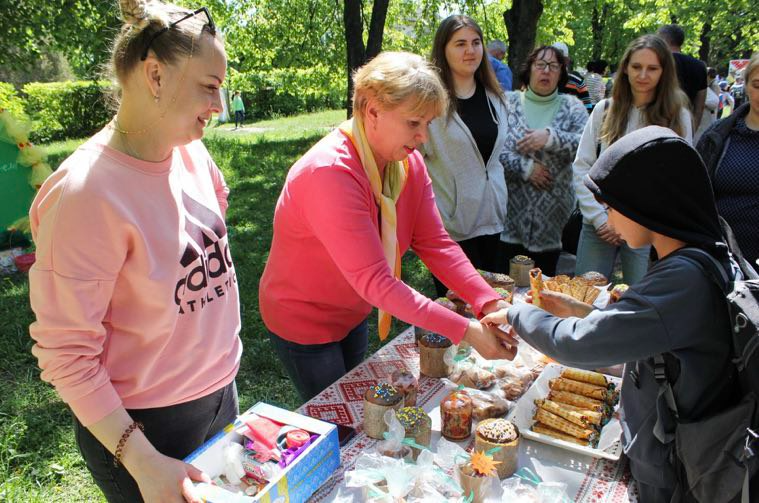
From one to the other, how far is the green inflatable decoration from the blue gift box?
18.2 feet

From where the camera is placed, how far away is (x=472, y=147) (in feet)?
11.2

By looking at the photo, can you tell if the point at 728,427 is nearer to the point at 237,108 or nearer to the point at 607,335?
the point at 607,335

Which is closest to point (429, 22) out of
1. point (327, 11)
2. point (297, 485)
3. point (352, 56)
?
point (327, 11)

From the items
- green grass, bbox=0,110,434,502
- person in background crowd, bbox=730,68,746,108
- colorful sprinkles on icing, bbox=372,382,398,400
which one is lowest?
green grass, bbox=0,110,434,502

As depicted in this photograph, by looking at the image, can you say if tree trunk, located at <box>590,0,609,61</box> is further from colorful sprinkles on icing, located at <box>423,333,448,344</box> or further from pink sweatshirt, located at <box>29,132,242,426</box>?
pink sweatshirt, located at <box>29,132,242,426</box>

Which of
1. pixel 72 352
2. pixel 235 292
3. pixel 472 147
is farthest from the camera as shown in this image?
pixel 472 147

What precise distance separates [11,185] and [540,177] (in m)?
5.38

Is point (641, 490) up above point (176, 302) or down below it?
below

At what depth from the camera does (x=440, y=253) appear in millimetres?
2279

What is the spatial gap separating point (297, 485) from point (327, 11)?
11760 millimetres

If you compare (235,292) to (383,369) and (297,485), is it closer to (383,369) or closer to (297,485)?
(297,485)

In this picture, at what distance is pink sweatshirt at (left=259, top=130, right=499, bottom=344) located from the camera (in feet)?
5.89

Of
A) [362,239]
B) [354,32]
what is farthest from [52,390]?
[354,32]

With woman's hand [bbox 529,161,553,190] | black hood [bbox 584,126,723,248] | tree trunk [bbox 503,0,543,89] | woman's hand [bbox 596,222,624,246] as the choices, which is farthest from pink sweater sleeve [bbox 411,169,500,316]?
tree trunk [bbox 503,0,543,89]
